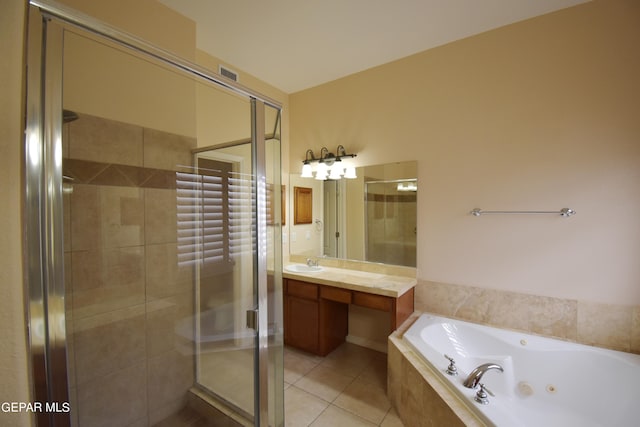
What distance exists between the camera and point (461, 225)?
2326 mm

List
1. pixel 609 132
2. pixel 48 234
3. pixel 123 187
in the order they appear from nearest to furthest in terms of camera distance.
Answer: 1. pixel 48 234
2. pixel 123 187
3. pixel 609 132

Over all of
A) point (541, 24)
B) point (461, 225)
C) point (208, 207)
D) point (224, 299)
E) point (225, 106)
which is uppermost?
point (541, 24)

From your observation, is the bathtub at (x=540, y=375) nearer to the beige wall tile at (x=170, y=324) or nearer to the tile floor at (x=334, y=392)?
the tile floor at (x=334, y=392)

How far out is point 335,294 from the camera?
248 centimetres

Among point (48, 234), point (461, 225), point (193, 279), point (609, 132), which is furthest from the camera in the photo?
point (461, 225)

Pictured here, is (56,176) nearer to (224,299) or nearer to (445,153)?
(224,299)

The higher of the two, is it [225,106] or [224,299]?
[225,106]

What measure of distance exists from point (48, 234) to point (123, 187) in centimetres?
81

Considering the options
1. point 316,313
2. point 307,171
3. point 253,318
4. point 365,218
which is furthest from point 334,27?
point 316,313

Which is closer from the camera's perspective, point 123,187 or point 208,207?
point 123,187

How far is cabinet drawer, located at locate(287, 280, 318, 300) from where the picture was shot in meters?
2.62

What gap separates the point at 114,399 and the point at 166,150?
154 centimetres

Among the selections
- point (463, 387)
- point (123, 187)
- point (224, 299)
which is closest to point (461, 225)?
point (463, 387)

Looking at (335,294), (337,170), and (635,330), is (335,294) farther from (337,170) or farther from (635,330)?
(635,330)
